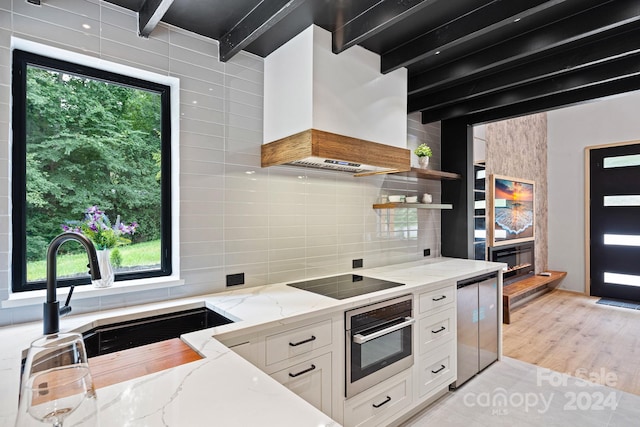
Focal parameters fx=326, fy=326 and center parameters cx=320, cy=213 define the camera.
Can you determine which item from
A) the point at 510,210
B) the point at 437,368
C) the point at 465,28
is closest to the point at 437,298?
the point at 437,368

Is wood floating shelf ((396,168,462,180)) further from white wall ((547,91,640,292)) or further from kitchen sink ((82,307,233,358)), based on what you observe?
white wall ((547,91,640,292))

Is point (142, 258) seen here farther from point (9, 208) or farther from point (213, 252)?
point (9, 208)

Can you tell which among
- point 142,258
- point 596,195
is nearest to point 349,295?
point 142,258

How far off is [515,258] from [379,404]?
3834 mm

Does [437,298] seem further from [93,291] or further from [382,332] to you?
[93,291]

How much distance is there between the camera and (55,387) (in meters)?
0.58

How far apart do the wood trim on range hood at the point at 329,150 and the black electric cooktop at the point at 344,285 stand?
0.84 metres

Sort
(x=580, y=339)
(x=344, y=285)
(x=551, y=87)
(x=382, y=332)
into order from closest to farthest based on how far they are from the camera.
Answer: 1. (x=382, y=332)
2. (x=344, y=285)
3. (x=551, y=87)
4. (x=580, y=339)

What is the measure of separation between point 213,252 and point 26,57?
1.36m

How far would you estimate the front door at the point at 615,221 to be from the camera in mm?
4988

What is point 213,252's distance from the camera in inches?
81.4

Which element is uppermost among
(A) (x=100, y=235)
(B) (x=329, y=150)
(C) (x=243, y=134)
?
(C) (x=243, y=134)

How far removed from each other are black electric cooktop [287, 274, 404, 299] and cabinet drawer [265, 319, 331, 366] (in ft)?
0.83

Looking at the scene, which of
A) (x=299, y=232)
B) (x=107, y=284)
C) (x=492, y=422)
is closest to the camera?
(x=107, y=284)
